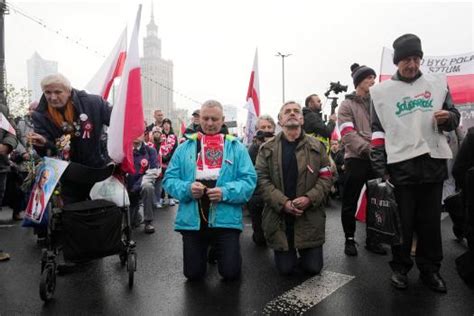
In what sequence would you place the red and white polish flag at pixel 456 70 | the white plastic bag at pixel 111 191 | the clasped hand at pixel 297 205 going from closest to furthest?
the white plastic bag at pixel 111 191 < the clasped hand at pixel 297 205 < the red and white polish flag at pixel 456 70

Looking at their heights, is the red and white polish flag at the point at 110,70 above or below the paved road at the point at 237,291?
above

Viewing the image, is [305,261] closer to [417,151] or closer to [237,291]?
[237,291]

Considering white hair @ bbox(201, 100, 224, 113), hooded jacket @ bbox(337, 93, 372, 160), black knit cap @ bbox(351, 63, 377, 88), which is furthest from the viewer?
black knit cap @ bbox(351, 63, 377, 88)

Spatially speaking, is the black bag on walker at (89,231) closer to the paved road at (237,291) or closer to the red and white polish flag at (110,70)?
the paved road at (237,291)

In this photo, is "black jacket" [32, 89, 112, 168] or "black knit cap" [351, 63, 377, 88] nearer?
"black jacket" [32, 89, 112, 168]

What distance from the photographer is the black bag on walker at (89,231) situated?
10.1 feet

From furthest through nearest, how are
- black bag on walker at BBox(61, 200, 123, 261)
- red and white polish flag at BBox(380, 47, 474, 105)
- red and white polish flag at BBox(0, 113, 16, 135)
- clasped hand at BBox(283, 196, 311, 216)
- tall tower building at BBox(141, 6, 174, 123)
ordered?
tall tower building at BBox(141, 6, 174, 123) < red and white polish flag at BBox(380, 47, 474, 105) < red and white polish flag at BBox(0, 113, 16, 135) < clasped hand at BBox(283, 196, 311, 216) < black bag on walker at BBox(61, 200, 123, 261)

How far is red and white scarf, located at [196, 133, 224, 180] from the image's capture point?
3.66 metres

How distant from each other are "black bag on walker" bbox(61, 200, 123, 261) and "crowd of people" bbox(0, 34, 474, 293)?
1.59 feet

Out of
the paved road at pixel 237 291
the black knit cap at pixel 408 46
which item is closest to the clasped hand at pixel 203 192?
the paved road at pixel 237 291

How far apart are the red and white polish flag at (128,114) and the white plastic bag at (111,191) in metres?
0.17

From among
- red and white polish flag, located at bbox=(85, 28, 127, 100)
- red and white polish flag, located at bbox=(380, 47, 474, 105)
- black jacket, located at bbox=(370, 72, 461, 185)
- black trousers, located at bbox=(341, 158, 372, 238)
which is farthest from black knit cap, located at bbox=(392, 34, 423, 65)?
red and white polish flag, located at bbox=(85, 28, 127, 100)

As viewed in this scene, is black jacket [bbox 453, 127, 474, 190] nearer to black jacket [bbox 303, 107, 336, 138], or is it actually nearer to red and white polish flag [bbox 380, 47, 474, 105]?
black jacket [bbox 303, 107, 336, 138]

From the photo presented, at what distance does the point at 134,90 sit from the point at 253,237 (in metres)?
2.53
